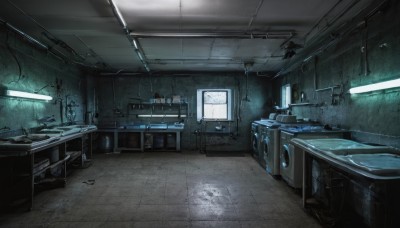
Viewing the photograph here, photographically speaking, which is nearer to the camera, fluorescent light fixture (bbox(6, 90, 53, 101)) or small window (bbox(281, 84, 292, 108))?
fluorescent light fixture (bbox(6, 90, 53, 101))

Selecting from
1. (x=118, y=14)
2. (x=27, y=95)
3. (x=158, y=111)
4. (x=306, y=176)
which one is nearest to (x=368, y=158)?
(x=306, y=176)

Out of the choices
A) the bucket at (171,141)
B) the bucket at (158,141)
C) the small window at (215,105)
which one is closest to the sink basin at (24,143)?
the bucket at (158,141)

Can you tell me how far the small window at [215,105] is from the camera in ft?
25.5

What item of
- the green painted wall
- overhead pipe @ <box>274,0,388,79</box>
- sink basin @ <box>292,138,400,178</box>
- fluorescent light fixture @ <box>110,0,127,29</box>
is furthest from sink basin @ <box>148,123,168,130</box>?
sink basin @ <box>292,138,400,178</box>

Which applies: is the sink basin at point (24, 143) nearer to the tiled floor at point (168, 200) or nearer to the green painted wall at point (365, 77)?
the tiled floor at point (168, 200)

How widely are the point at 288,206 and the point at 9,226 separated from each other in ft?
11.4

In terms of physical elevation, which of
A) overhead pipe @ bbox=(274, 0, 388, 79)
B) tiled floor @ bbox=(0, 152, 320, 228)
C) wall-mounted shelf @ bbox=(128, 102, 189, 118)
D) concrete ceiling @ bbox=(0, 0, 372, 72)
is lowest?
tiled floor @ bbox=(0, 152, 320, 228)

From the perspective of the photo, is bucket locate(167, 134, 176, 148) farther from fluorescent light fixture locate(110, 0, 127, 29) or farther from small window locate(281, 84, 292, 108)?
fluorescent light fixture locate(110, 0, 127, 29)

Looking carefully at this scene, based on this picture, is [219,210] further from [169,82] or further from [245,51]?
[169,82]

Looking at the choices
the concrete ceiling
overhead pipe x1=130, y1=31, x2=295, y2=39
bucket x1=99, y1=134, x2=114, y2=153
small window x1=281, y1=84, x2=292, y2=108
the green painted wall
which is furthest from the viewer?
bucket x1=99, y1=134, x2=114, y2=153

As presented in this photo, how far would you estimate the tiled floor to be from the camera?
281cm

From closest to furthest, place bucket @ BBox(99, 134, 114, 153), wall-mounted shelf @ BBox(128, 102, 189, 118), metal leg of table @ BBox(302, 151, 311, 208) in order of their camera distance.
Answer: metal leg of table @ BBox(302, 151, 311, 208)
bucket @ BBox(99, 134, 114, 153)
wall-mounted shelf @ BBox(128, 102, 189, 118)

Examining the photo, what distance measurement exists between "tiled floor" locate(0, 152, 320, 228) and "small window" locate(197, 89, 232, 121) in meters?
2.69

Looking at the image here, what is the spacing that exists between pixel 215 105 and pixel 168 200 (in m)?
4.78
